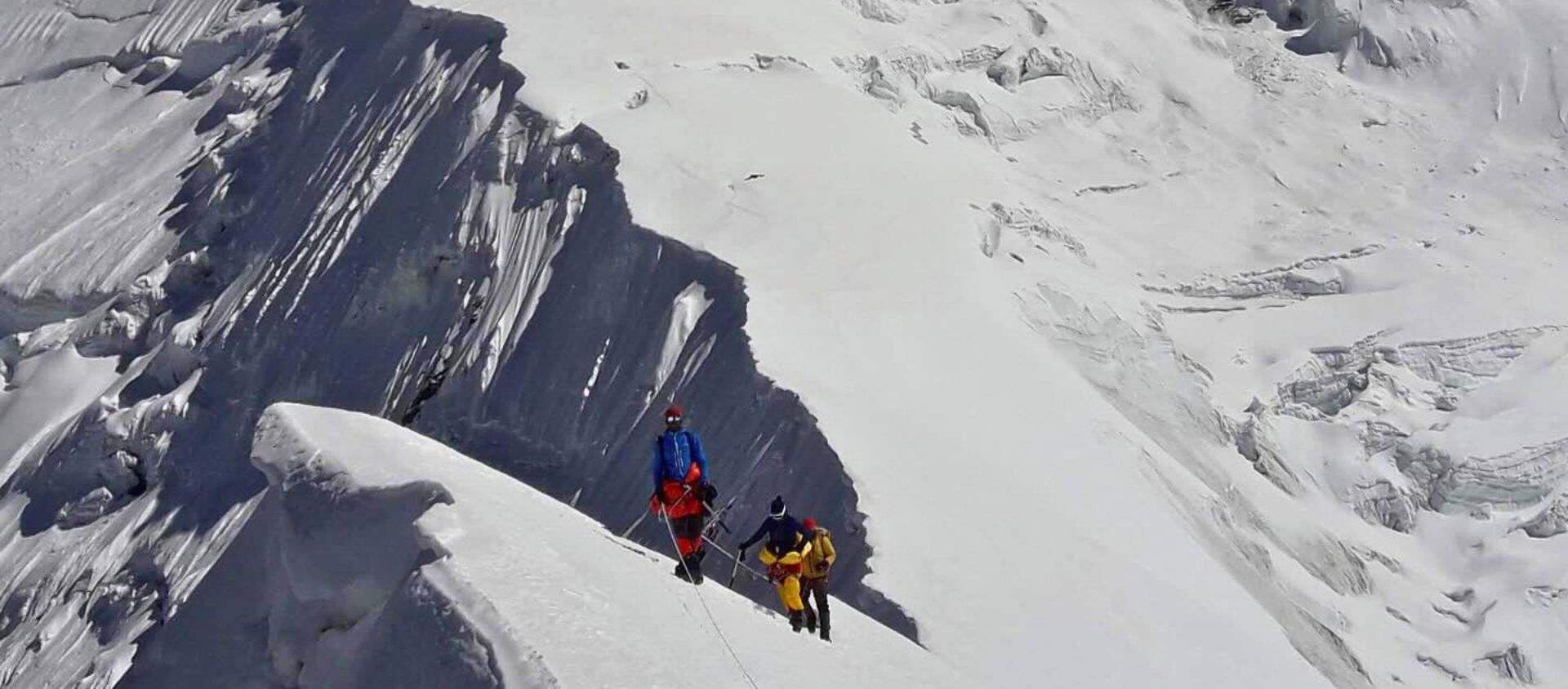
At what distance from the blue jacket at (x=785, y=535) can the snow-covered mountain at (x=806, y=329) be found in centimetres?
59

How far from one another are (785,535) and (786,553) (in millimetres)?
155

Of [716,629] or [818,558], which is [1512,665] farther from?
[716,629]

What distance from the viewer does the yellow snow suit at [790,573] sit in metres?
14.8

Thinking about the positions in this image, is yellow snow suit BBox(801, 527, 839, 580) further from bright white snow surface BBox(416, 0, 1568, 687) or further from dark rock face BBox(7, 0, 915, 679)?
dark rock face BBox(7, 0, 915, 679)

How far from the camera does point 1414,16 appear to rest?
34750 millimetres

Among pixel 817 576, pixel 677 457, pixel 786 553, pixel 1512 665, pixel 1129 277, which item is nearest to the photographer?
pixel 817 576

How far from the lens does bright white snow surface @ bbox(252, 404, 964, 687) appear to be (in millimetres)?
12297

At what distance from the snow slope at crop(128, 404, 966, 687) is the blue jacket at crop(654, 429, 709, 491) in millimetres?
674

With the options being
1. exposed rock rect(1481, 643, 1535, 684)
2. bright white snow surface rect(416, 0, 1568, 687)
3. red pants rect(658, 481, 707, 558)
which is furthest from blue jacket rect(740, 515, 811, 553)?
exposed rock rect(1481, 643, 1535, 684)

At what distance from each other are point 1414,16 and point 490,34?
53.9ft

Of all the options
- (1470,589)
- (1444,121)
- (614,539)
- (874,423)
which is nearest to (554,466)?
(874,423)

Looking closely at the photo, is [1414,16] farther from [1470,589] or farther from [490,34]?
[490,34]

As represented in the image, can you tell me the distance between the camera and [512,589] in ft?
41.8

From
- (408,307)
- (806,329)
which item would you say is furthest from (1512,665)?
(408,307)
